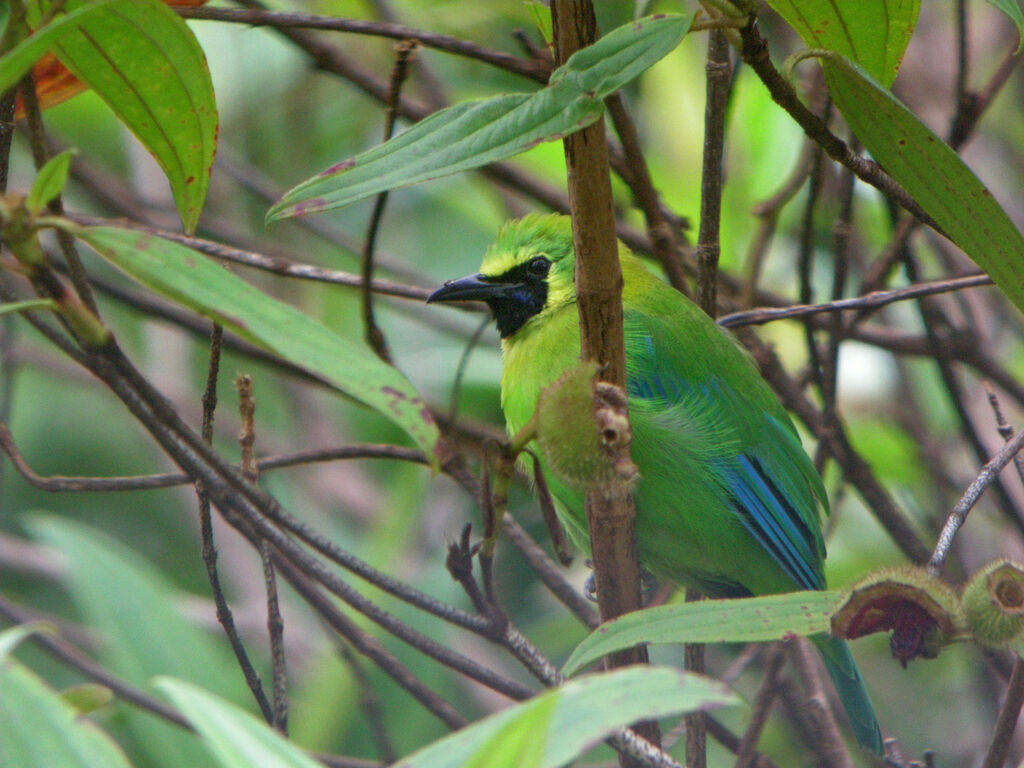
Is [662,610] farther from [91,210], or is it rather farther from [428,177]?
[91,210]

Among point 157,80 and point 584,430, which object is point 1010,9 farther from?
point 157,80

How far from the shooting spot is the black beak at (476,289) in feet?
9.36

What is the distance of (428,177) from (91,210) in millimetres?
3575

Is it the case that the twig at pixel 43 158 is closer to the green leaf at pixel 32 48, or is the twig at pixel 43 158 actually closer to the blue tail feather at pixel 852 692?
the green leaf at pixel 32 48

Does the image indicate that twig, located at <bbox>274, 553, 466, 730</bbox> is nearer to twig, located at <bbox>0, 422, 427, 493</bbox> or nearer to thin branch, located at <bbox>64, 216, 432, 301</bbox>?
twig, located at <bbox>0, 422, 427, 493</bbox>

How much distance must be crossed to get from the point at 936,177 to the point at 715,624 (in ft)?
2.09

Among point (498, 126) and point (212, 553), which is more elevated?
point (498, 126)

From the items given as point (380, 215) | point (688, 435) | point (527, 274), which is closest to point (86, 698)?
point (380, 215)

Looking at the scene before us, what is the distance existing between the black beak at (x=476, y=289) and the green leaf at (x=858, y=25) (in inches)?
54.2

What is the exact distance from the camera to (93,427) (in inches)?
188

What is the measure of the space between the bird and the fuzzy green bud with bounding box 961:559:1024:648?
127 cm

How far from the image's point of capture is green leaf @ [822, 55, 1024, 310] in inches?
59.8

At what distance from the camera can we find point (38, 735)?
3.54ft

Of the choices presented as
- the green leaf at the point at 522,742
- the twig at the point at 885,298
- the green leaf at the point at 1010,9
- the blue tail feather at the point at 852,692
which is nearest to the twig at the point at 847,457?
the blue tail feather at the point at 852,692
